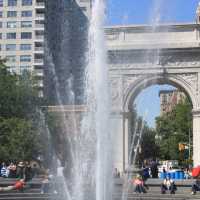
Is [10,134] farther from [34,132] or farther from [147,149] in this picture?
[147,149]

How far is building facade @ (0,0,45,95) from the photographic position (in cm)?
8006

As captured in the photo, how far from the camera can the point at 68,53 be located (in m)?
83.9

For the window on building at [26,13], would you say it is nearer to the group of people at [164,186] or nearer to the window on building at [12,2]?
the window on building at [12,2]

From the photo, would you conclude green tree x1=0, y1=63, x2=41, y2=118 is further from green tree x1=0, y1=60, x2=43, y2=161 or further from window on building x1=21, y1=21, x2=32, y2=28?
window on building x1=21, y1=21, x2=32, y2=28

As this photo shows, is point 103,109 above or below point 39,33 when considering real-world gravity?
below

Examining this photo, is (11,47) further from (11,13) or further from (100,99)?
(100,99)

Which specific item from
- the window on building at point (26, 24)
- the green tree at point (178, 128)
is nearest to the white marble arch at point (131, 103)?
the green tree at point (178, 128)

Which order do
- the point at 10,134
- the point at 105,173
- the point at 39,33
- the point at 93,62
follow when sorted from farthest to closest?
the point at 39,33, the point at 10,134, the point at 93,62, the point at 105,173

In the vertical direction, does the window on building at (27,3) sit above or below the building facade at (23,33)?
above

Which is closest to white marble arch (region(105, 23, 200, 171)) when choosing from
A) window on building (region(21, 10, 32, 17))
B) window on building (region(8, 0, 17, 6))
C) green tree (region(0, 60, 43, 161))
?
green tree (region(0, 60, 43, 161))

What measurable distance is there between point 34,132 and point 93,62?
21.2m

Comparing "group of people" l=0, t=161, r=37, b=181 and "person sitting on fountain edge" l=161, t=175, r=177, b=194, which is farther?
"group of people" l=0, t=161, r=37, b=181

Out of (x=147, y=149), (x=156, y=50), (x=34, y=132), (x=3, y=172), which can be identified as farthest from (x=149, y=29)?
(x=147, y=149)

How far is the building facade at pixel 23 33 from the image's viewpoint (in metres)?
80.1
